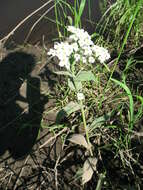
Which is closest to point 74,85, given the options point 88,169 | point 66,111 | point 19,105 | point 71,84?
point 71,84

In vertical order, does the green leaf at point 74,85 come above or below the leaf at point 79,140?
above

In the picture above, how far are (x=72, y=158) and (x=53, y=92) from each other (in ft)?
1.37

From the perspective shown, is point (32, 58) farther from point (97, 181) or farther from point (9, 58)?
point (97, 181)

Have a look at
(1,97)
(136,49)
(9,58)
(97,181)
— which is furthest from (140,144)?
(9,58)

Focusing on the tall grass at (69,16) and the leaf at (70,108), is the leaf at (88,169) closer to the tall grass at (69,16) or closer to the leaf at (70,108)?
the leaf at (70,108)

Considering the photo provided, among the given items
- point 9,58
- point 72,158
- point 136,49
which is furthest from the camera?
point 9,58

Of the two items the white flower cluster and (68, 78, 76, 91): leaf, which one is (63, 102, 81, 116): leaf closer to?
(68, 78, 76, 91): leaf

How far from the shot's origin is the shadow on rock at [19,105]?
1.35m

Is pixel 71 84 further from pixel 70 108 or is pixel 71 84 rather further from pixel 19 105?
pixel 19 105

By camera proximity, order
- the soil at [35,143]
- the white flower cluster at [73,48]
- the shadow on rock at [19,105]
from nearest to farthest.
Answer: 1. the white flower cluster at [73,48]
2. the soil at [35,143]
3. the shadow on rock at [19,105]

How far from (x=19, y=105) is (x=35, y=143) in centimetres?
26

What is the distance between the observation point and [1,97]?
4.98ft

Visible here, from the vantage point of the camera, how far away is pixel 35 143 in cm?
134

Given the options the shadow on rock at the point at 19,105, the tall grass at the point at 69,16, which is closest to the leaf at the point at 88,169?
the shadow on rock at the point at 19,105
